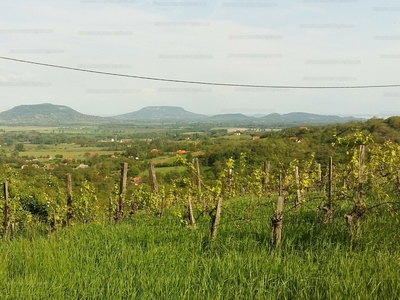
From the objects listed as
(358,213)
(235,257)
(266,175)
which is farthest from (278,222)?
(266,175)

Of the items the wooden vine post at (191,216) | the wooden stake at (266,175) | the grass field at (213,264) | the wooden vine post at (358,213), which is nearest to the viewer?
the grass field at (213,264)

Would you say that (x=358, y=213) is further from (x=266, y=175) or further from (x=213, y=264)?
(x=266, y=175)

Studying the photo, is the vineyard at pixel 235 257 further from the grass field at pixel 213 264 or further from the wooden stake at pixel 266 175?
the wooden stake at pixel 266 175

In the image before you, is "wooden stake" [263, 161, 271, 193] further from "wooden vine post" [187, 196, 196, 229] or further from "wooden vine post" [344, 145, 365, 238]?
"wooden vine post" [344, 145, 365, 238]

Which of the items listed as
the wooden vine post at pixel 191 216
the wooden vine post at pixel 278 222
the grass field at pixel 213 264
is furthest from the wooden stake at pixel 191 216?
the wooden vine post at pixel 278 222

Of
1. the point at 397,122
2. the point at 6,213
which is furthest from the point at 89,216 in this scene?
the point at 397,122

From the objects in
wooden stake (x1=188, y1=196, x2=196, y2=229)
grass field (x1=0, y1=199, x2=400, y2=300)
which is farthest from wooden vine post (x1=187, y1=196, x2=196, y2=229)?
grass field (x1=0, y1=199, x2=400, y2=300)

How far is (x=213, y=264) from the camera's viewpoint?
4.56 metres

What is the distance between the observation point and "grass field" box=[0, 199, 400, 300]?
381cm

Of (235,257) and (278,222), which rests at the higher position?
(278,222)

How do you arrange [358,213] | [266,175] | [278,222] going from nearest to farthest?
[358,213]
[278,222]
[266,175]

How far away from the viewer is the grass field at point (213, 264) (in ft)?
12.5

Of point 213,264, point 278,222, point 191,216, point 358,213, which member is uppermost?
point 358,213

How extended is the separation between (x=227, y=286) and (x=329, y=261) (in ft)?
4.21
